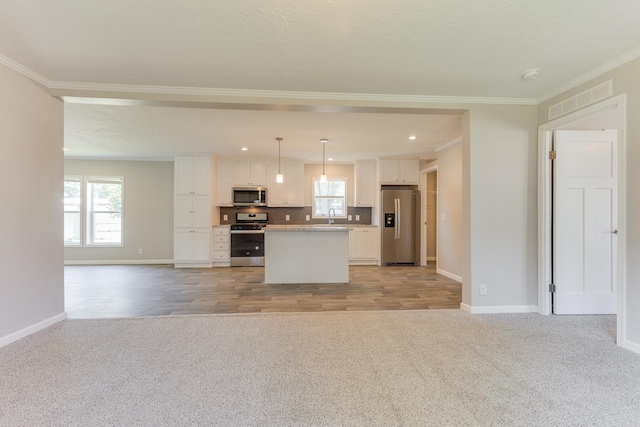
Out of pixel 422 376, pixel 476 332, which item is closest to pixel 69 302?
pixel 422 376

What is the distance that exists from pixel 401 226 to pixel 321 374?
5.03 m

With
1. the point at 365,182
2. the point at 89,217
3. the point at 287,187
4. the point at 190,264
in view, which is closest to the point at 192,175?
the point at 190,264

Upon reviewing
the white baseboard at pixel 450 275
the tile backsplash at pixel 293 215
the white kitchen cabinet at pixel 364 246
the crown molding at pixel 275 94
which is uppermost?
the crown molding at pixel 275 94

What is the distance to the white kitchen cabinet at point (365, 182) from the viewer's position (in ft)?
22.9

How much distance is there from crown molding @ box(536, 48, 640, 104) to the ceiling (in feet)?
0.10

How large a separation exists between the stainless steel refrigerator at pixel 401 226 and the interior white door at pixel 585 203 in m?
3.45

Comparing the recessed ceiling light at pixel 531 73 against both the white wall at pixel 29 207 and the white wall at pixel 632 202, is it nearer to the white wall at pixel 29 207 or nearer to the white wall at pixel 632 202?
the white wall at pixel 632 202

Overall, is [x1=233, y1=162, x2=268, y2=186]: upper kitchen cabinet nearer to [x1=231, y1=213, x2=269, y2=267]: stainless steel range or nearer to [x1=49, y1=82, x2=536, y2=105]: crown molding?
[x1=231, y1=213, x2=269, y2=267]: stainless steel range

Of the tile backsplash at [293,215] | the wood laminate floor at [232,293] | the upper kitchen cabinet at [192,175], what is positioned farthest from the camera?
the tile backsplash at [293,215]

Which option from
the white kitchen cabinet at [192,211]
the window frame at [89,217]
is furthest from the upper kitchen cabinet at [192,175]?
the window frame at [89,217]

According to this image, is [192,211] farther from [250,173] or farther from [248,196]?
[250,173]

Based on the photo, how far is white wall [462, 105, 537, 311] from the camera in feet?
10.8

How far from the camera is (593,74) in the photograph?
105 inches

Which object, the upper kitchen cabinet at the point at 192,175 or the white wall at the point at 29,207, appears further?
the upper kitchen cabinet at the point at 192,175
